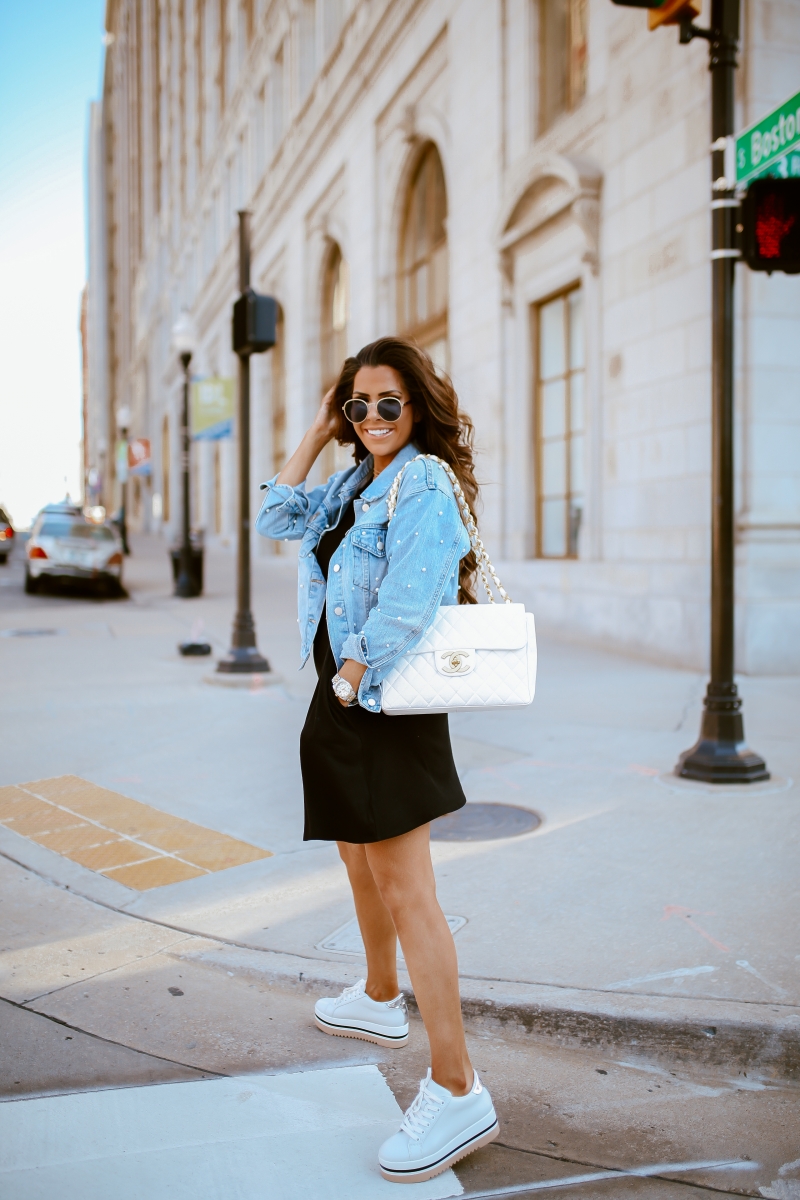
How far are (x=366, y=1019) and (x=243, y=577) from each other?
7.12 metres

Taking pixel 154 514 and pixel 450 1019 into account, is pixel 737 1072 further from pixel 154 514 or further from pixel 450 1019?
pixel 154 514

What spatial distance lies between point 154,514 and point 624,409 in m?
48.7

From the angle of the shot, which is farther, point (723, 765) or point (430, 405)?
point (723, 765)

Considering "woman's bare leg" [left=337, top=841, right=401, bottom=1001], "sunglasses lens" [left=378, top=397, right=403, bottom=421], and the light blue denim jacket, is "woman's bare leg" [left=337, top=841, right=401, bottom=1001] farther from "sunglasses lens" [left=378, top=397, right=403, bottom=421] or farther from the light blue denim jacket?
"sunglasses lens" [left=378, top=397, right=403, bottom=421]

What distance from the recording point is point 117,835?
16.3 feet

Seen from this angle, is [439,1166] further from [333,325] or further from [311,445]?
[333,325]

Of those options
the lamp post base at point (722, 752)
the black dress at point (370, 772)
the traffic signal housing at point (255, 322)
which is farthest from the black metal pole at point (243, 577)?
the black dress at point (370, 772)

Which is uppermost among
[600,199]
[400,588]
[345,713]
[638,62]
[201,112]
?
[201,112]

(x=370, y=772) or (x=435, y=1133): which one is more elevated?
(x=370, y=772)

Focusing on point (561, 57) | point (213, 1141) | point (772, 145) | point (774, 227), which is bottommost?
point (213, 1141)

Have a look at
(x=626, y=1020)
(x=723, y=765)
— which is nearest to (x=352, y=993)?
(x=626, y=1020)

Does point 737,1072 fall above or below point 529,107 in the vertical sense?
below

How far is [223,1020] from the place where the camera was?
3199 millimetres

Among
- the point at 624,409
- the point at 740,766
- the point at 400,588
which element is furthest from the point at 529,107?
the point at 400,588
